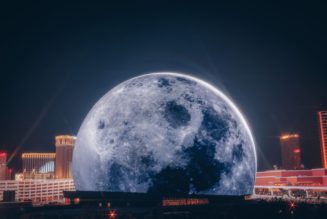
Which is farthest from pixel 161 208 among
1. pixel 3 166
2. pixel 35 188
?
pixel 3 166

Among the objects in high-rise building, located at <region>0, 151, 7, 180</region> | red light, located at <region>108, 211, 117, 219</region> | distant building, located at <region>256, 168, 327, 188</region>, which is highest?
high-rise building, located at <region>0, 151, 7, 180</region>

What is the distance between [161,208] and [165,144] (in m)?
7.87

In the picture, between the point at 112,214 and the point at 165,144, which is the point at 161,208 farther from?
the point at 165,144

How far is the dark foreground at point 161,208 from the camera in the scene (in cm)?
3606

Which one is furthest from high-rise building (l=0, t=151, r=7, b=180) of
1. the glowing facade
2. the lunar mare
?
the lunar mare

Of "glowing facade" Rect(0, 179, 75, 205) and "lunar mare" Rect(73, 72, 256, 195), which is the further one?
"glowing facade" Rect(0, 179, 75, 205)

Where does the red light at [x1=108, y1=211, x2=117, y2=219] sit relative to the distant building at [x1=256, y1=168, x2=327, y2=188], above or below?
below

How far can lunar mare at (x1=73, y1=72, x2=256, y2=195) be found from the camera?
1574 inches

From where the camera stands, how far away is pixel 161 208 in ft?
120

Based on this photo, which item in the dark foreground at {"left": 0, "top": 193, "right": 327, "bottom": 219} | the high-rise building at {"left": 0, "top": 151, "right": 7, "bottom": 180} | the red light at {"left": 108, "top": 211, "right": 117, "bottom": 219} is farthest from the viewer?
the high-rise building at {"left": 0, "top": 151, "right": 7, "bottom": 180}

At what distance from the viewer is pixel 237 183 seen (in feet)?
146

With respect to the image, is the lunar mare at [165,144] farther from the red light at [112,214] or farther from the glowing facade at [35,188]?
the glowing facade at [35,188]

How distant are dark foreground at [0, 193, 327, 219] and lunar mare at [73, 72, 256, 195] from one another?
5.85ft

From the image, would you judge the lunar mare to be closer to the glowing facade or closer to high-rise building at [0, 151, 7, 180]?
the glowing facade
